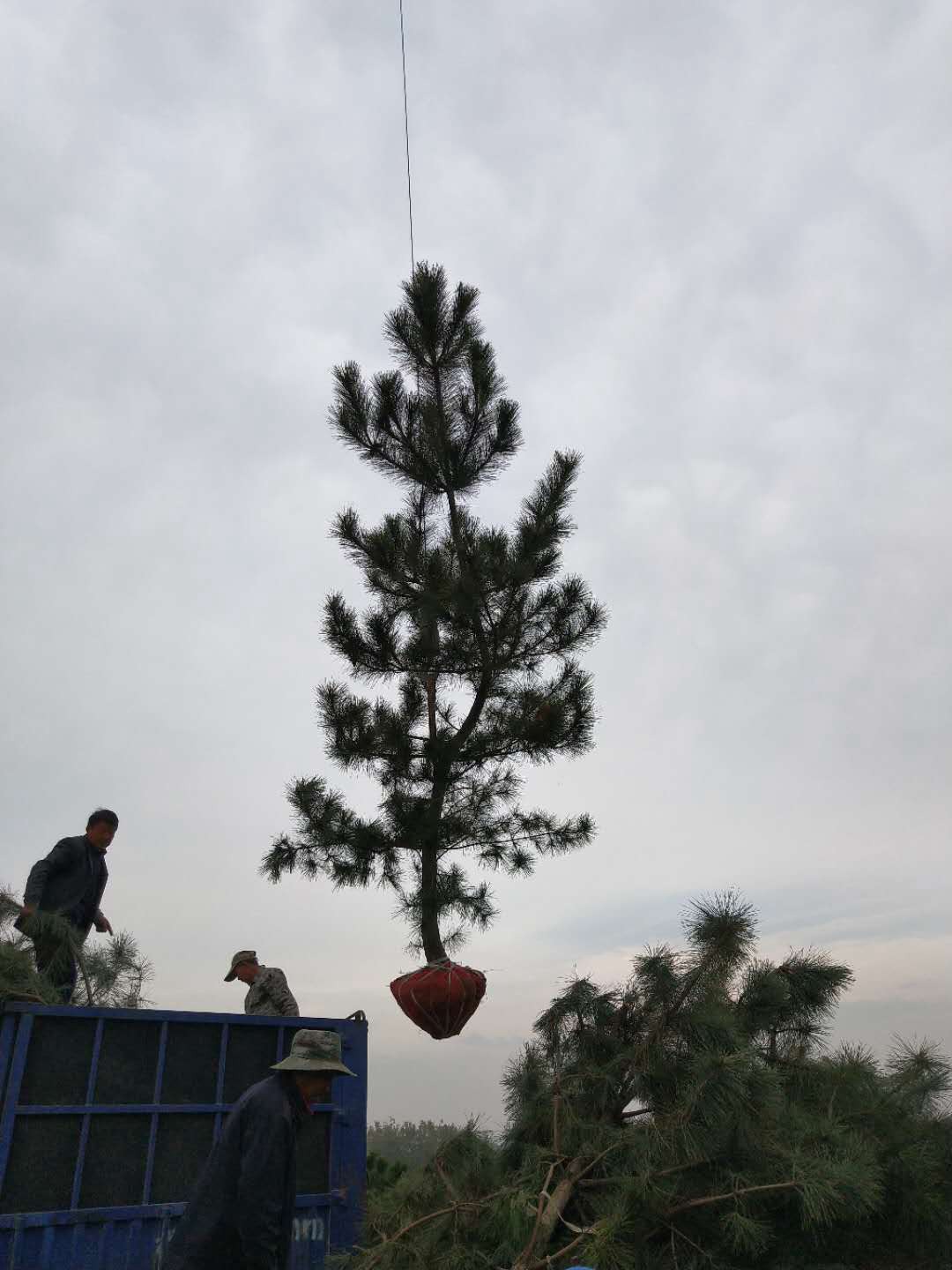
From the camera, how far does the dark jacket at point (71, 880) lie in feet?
16.9

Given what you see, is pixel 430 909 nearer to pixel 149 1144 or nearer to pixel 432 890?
pixel 432 890

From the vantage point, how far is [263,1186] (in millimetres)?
2811

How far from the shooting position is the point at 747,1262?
3824 mm

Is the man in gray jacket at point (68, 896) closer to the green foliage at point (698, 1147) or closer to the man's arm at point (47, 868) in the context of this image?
the man's arm at point (47, 868)

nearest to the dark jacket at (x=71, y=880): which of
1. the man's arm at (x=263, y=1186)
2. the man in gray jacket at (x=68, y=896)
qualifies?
the man in gray jacket at (x=68, y=896)

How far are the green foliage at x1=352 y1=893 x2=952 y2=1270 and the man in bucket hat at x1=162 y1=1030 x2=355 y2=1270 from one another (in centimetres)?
120

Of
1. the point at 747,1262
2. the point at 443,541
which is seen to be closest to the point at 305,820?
the point at 443,541

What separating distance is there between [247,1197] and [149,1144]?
1.70m

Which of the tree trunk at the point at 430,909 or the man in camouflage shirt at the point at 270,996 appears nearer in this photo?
the man in camouflage shirt at the point at 270,996

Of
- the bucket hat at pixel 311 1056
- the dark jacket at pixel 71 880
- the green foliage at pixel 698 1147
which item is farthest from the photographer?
the dark jacket at pixel 71 880

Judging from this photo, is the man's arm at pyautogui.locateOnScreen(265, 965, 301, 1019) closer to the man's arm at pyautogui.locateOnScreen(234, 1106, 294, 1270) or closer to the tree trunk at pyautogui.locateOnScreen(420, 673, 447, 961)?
the tree trunk at pyautogui.locateOnScreen(420, 673, 447, 961)

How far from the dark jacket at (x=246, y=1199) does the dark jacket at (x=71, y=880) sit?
2618mm

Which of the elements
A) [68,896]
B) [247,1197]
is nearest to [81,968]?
[68,896]

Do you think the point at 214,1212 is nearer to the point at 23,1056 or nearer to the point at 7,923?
the point at 23,1056
